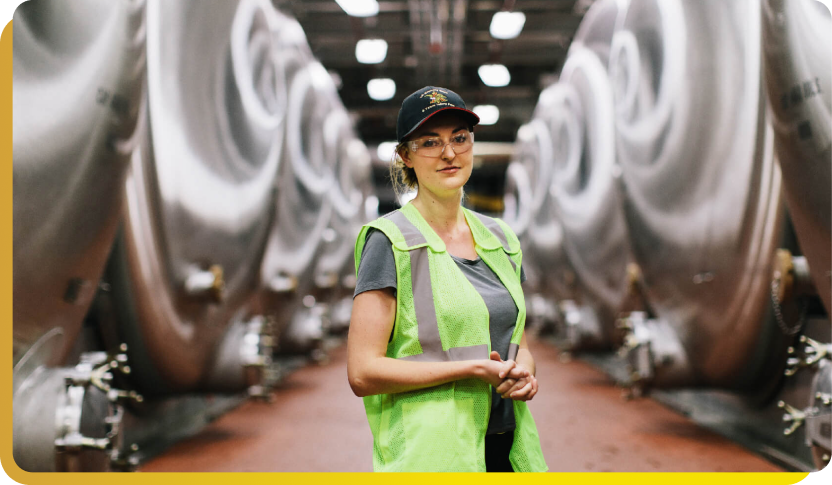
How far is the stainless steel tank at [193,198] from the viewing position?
2.74m

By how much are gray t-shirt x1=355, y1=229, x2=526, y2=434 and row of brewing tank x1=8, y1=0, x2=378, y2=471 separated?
1288mm

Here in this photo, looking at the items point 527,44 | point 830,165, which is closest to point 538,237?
point 527,44

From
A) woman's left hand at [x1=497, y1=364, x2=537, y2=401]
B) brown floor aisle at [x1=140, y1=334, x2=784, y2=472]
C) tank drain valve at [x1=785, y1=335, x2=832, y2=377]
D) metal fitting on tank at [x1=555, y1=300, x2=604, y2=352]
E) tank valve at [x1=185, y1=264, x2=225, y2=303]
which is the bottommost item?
brown floor aisle at [x1=140, y1=334, x2=784, y2=472]

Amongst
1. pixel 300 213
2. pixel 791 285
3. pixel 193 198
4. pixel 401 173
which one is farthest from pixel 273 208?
pixel 791 285

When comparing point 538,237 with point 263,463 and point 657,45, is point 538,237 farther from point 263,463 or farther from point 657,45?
point 263,463

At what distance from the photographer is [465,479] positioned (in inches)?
51.0

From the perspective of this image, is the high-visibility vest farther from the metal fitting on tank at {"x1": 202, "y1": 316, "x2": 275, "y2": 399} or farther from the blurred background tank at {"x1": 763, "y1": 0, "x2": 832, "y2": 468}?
the metal fitting on tank at {"x1": 202, "y1": 316, "x2": 275, "y2": 399}

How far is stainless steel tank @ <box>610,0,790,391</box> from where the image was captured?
2721 millimetres

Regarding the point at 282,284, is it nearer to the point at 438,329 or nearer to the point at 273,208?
the point at 273,208

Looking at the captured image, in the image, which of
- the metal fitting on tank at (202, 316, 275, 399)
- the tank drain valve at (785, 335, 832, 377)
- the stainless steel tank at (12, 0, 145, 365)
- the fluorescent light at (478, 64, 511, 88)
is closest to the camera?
the stainless steel tank at (12, 0, 145, 365)

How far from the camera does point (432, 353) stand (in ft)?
4.39

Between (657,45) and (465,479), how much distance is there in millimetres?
2963

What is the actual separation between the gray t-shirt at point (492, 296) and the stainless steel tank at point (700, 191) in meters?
1.65

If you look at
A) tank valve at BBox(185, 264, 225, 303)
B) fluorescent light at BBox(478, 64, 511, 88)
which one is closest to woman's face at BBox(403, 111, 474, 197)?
tank valve at BBox(185, 264, 225, 303)
